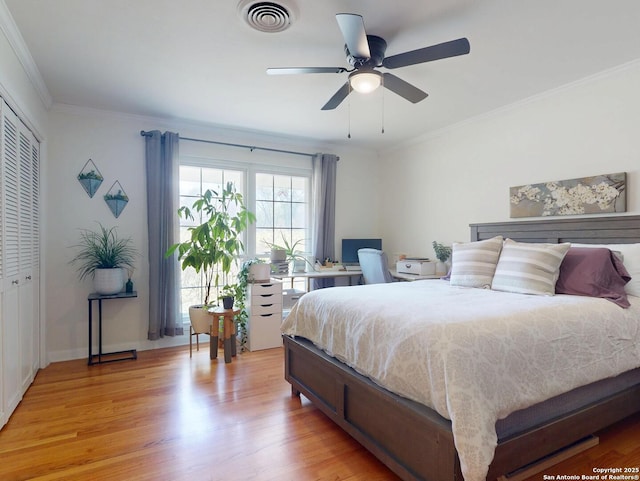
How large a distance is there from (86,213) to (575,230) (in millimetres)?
4579

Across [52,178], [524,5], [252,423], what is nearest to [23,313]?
[52,178]

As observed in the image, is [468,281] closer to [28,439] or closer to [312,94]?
[312,94]

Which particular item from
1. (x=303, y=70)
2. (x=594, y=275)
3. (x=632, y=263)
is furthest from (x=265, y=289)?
(x=632, y=263)

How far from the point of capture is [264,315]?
3945mm

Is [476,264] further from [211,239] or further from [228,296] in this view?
[211,239]

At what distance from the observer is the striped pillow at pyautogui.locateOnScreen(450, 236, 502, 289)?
2760 mm

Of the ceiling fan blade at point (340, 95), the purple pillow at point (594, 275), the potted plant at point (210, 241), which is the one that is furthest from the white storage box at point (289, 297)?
the purple pillow at point (594, 275)

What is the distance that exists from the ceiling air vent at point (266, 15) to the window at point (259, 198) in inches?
92.4

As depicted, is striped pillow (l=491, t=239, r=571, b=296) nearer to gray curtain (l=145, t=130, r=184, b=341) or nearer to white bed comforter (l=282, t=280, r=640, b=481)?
white bed comforter (l=282, t=280, r=640, b=481)

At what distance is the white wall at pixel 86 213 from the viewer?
352 cm

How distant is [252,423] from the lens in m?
2.30

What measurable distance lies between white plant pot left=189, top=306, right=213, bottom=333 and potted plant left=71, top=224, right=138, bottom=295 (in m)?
0.75

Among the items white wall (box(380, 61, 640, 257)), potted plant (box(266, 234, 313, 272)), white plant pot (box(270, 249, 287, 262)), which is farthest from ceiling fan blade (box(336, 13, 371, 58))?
potted plant (box(266, 234, 313, 272))

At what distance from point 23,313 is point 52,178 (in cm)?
145
